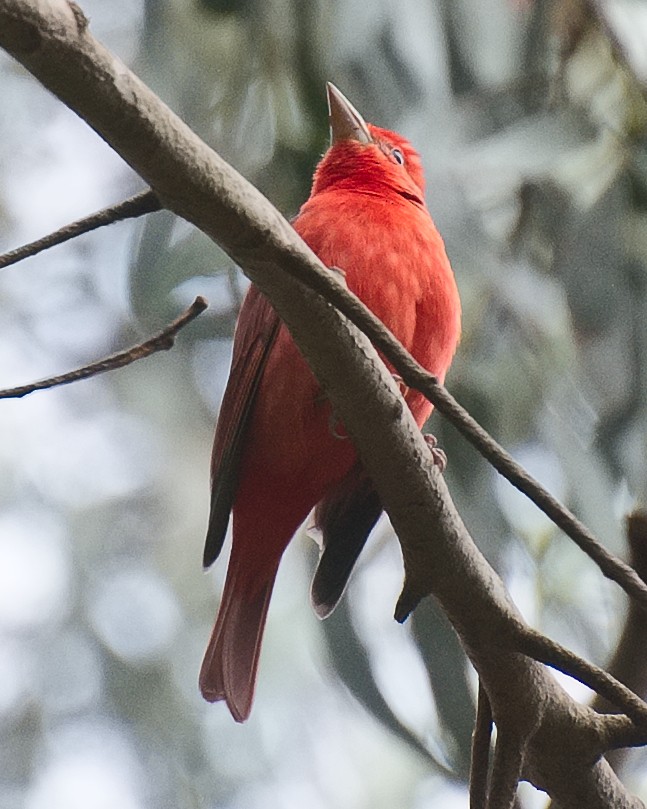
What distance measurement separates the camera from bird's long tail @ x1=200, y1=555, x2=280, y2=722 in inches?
106

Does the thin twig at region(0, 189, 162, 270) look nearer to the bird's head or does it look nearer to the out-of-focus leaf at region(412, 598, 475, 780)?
the out-of-focus leaf at region(412, 598, 475, 780)

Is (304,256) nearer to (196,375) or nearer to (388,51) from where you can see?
(388,51)

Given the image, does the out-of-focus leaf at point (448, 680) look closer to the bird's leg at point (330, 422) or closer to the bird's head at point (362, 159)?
the bird's leg at point (330, 422)

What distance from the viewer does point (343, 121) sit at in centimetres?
312

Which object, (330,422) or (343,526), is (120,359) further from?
(343,526)

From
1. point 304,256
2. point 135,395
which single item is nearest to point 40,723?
point 135,395

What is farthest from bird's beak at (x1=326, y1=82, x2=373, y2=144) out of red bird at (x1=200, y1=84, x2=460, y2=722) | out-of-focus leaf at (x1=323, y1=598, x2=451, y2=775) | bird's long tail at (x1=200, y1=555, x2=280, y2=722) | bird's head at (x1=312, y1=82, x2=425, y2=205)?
out-of-focus leaf at (x1=323, y1=598, x2=451, y2=775)

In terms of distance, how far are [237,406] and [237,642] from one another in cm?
53

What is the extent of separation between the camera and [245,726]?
4.65m

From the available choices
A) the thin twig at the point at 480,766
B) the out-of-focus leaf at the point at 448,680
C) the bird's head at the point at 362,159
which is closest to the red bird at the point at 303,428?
the bird's head at the point at 362,159

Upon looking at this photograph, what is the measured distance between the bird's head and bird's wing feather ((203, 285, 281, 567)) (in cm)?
54

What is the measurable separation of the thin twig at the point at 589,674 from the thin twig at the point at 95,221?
75 centimetres

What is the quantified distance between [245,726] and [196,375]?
1310mm

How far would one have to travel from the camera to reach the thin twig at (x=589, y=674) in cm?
156
